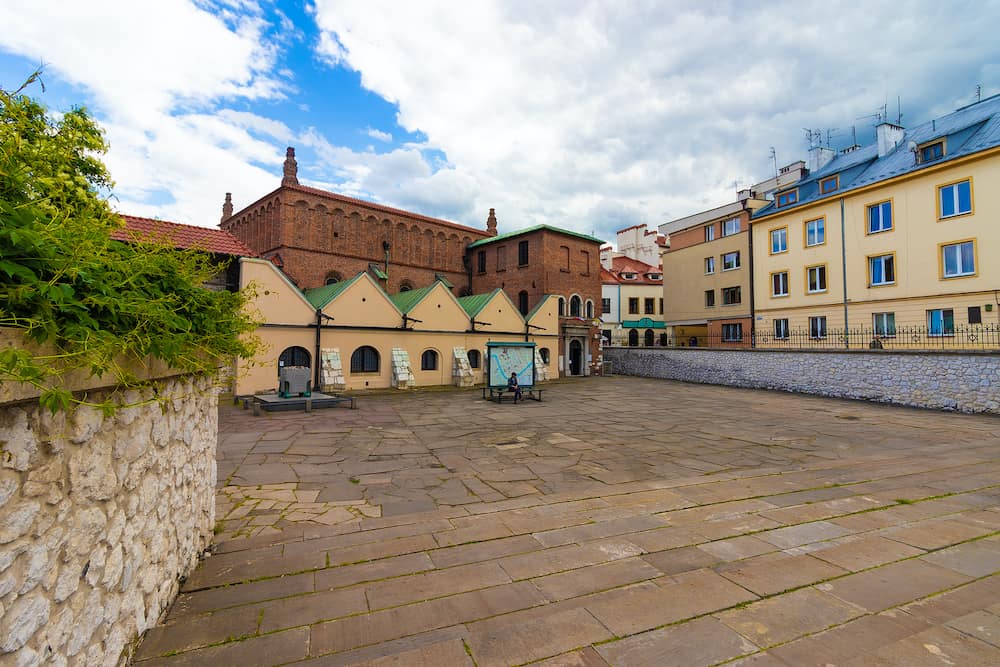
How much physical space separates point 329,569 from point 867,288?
96.7 feet

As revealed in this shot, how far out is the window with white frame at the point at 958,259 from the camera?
20484 millimetres

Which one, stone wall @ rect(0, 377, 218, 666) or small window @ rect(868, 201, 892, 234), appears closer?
stone wall @ rect(0, 377, 218, 666)

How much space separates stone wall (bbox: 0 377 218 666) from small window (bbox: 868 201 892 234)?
30.7 m

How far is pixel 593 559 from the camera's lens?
439 cm

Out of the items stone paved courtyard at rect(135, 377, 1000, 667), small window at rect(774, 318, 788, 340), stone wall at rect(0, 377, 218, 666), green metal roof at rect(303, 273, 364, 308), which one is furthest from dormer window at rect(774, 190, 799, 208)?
stone wall at rect(0, 377, 218, 666)

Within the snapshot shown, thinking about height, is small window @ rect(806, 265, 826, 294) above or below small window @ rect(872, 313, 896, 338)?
above

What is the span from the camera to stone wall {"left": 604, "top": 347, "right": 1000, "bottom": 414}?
1574 cm

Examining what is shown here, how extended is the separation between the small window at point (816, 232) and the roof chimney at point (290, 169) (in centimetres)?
3312

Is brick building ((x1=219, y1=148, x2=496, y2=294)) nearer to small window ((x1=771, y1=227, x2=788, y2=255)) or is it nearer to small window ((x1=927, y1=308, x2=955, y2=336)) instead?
small window ((x1=771, y1=227, x2=788, y2=255))

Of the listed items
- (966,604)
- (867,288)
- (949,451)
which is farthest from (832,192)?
(966,604)

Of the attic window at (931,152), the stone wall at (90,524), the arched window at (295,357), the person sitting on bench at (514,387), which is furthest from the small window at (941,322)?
the arched window at (295,357)

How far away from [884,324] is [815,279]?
14.3ft

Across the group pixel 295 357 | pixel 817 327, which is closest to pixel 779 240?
pixel 817 327

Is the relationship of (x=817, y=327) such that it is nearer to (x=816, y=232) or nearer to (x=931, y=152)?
(x=816, y=232)
